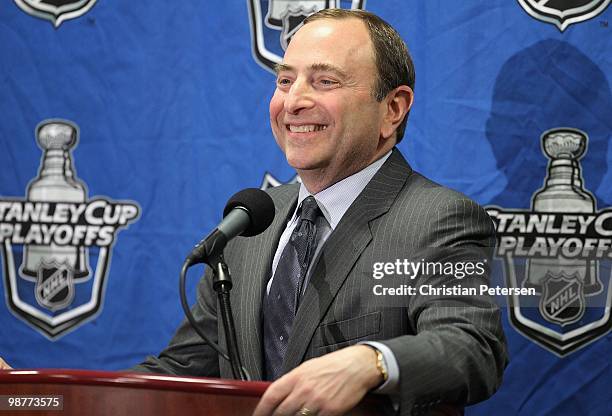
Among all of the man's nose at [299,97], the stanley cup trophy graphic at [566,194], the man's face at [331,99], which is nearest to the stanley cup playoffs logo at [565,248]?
the stanley cup trophy graphic at [566,194]

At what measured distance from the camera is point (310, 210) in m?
1.73

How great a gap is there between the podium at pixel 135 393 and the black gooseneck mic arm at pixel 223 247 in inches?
4.7

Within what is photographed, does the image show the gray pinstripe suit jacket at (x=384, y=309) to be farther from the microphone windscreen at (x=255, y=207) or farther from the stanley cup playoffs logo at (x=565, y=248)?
the stanley cup playoffs logo at (x=565, y=248)

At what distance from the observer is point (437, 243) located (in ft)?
5.05

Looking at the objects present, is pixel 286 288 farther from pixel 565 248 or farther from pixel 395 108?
pixel 565 248

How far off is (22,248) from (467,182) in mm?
1336

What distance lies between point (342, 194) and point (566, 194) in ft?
2.28

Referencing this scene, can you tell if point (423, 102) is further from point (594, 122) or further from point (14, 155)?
point (14, 155)

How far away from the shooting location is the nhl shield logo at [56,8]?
2.38 metres

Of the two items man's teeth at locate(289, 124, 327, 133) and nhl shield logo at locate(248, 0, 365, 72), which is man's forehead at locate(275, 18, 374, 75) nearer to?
man's teeth at locate(289, 124, 327, 133)

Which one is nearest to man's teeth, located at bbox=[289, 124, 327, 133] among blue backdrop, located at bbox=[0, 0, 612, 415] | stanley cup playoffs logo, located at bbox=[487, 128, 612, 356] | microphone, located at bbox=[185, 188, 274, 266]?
microphone, located at bbox=[185, 188, 274, 266]

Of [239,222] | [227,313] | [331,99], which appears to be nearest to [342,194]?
[331,99]

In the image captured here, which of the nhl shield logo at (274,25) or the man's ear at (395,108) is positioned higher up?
the nhl shield logo at (274,25)

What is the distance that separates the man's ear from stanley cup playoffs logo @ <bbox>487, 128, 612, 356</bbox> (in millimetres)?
487
